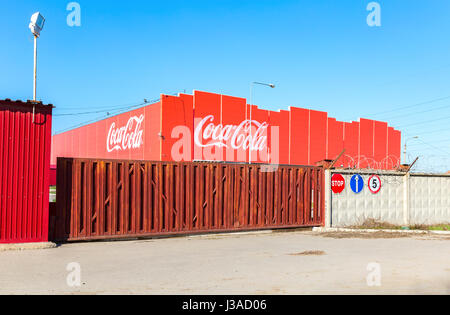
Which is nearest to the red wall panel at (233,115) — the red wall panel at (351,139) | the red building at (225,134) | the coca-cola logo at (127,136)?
the red building at (225,134)

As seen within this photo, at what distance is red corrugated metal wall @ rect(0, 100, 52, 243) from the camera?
12.1m

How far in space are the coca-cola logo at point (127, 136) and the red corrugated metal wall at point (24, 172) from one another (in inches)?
930

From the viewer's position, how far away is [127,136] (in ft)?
129

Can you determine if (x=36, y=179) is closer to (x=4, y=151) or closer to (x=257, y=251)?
(x=4, y=151)

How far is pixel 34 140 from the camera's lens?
40.9ft

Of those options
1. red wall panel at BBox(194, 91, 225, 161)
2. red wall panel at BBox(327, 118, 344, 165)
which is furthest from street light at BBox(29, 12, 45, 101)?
red wall panel at BBox(327, 118, 344, 165)

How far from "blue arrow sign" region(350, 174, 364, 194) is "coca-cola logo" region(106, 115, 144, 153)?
21635 millimetres

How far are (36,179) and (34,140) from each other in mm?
1162

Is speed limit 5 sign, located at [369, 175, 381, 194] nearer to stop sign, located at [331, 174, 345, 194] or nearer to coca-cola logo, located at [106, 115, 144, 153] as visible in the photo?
stop sign, located at [331, 174, 345, 194]

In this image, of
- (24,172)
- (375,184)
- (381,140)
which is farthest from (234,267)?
(381,140)

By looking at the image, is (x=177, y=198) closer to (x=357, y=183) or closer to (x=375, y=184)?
(x=357, y=183)

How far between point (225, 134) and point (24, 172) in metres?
25.7
